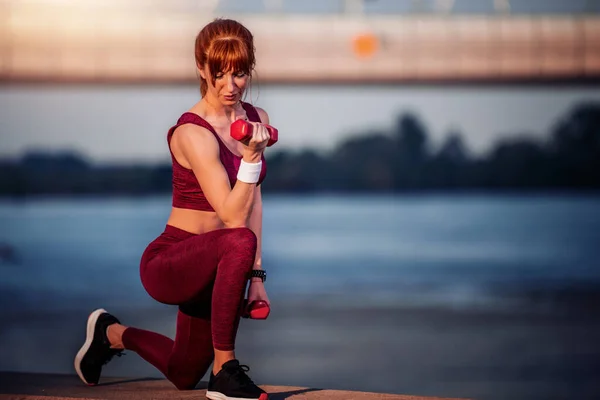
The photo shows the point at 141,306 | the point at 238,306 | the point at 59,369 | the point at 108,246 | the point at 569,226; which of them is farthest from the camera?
the point at 569,226

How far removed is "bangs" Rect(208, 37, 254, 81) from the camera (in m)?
3.60

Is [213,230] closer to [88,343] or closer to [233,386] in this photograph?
[233,386]

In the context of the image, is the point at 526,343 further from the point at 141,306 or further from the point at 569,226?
the point at 569,226

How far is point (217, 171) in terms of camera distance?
358 cm

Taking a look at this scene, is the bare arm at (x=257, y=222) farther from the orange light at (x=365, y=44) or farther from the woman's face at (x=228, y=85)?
the orange light at (x=365, y=44)

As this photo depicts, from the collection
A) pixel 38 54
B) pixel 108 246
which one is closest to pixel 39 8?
pixel 38 54

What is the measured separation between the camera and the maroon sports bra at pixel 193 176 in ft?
12.2

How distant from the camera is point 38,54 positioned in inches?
912

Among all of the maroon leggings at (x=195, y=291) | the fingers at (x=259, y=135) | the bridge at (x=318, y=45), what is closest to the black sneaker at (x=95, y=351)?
the maroon leggings at (x=195, y=291)

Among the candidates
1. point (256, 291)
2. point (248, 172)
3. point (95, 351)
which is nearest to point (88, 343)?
point (95, 351)

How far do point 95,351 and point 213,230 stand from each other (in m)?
0.98

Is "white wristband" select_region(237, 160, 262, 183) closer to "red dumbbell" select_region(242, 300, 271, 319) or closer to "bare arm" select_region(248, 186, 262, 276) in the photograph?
"bare arm" select_region(248, 186, 262, 276)

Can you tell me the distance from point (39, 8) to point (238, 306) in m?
21.0

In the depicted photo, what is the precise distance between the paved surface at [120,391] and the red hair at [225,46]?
1.26 metres
